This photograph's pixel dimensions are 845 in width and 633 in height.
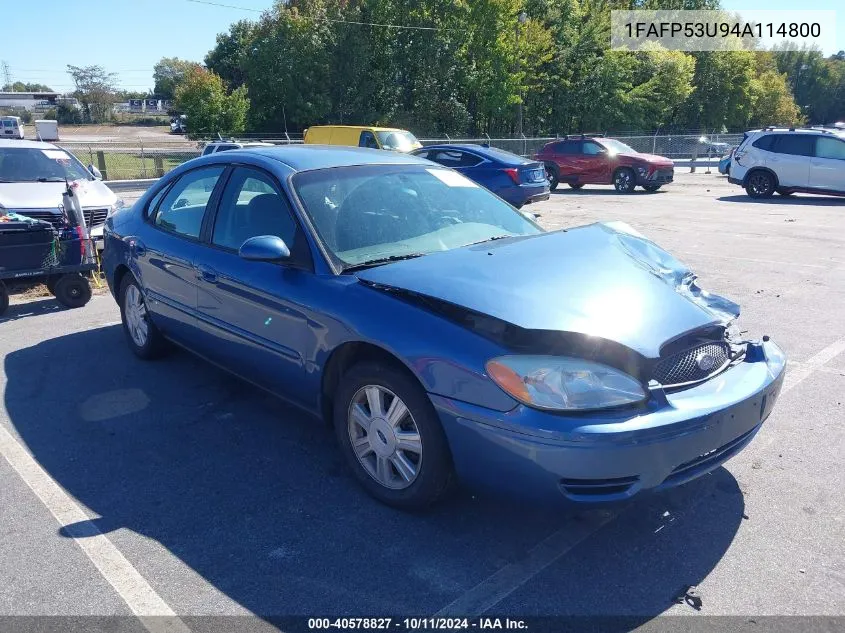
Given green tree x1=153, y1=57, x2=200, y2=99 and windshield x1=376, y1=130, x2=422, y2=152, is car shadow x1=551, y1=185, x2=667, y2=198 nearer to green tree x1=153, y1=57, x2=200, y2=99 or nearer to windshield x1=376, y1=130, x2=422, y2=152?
windshield x1=376, y1=130, x2=422, y2=152

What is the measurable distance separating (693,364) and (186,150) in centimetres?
2938

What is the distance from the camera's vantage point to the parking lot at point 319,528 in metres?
2.72

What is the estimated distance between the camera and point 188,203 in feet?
16.0

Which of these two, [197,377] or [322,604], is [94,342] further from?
[322,604]

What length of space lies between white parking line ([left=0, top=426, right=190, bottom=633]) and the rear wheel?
18.4 meters

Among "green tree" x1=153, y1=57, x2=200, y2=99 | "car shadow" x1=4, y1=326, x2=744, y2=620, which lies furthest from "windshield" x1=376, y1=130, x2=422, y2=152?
"green tree" x1=153, y1=57, x2=200, y2=99

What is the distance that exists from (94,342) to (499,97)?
40.3m

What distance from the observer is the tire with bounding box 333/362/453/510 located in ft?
10.1

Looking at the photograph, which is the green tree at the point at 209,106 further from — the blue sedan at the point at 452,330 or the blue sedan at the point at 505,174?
the blue sedan at the point at 452,330

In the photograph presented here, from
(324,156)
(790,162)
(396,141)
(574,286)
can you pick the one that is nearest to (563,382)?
(574,286)

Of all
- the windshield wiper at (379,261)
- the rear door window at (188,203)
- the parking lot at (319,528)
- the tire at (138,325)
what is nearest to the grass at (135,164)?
the tire at (138,325)

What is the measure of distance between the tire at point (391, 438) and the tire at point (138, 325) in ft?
7.95

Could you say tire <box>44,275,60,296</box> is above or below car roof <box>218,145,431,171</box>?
below

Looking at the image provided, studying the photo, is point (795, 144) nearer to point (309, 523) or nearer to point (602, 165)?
point (602, 165)
